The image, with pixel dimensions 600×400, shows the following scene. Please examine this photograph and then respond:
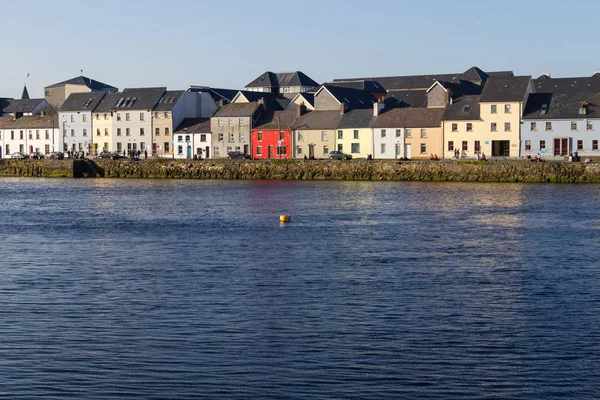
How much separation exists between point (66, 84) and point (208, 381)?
168 m

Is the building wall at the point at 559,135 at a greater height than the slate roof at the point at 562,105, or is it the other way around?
the slate roof at the point at 562,105

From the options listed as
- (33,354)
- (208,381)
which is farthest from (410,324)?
(33,354)

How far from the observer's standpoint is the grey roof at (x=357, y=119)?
112 meters

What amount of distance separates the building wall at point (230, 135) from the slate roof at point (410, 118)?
60.4ft

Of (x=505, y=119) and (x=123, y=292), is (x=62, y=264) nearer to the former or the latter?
(x=123, y=292)

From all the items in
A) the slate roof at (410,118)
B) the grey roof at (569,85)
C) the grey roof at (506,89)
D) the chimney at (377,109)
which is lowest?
the slate roof at (410,118)

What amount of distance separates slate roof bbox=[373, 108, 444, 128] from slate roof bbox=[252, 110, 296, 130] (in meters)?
12.6

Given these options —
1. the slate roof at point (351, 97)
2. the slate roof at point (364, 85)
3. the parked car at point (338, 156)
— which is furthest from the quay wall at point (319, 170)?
the slate roof at point (364, 85)

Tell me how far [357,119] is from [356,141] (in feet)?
10.5

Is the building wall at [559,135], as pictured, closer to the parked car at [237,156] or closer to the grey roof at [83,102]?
the parked car at [237,156]

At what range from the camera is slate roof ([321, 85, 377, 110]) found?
397ft

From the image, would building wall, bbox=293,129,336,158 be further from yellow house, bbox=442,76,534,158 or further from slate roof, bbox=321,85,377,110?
yellow house, bbox=442,76,534,158

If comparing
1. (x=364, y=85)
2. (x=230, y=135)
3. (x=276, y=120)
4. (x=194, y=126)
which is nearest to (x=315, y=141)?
(x=276, y=120)

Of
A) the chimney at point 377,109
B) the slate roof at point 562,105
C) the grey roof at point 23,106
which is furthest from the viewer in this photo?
the grey roof at point 23,106
